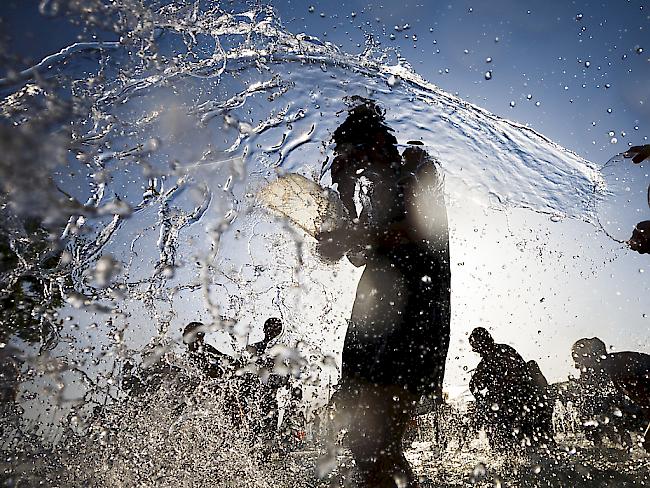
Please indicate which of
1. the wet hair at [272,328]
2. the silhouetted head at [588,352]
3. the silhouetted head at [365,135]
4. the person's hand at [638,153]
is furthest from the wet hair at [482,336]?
the silhouetted head at [365,135]

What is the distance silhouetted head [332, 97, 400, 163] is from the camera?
264 centimetres

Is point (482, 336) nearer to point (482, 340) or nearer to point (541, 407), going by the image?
point (482, 340)

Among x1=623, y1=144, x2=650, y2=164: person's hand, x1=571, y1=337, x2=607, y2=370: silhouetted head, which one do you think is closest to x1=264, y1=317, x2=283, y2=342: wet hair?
x1=623, y1=144, x2=650, y2=164: person's hand

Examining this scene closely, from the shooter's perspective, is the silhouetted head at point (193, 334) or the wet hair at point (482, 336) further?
the wet hair at point (482, 336)

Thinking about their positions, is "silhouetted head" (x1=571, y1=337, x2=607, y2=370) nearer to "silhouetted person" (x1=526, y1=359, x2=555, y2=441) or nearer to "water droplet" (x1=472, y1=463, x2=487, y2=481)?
"silhouetted person" (x1=526, y1=359, x2=555, y2=441)

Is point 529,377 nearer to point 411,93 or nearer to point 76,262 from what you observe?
point 411,93

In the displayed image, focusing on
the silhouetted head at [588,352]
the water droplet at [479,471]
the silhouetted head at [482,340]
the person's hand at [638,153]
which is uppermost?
the person's hand at [638,153]

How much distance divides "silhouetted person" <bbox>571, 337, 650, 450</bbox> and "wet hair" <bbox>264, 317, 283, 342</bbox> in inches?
103

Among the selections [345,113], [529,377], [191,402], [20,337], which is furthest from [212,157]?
[529,377]

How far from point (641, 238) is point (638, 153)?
0.48 metres

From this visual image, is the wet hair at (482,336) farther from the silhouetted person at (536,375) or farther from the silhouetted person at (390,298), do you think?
the silhouetted person at (390,298)

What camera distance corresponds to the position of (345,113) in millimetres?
2848

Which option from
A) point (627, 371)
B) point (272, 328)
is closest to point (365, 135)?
point (272, 328)

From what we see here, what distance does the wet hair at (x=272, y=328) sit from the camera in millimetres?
3557
